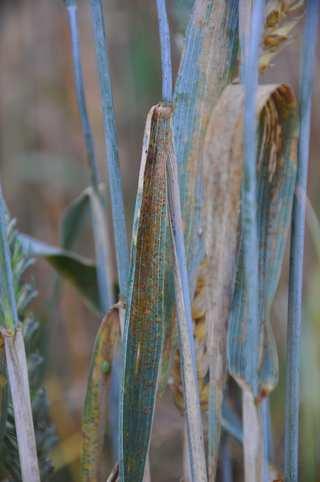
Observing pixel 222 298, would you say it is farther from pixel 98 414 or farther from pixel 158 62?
pixel 158 62

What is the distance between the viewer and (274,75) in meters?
1.56

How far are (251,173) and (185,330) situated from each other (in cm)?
12

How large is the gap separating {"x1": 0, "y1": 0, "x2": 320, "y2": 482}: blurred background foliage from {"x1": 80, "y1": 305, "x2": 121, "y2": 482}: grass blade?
0.47 m

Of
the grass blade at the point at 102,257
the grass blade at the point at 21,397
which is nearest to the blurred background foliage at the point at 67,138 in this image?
the grass blade at the point at 102,257

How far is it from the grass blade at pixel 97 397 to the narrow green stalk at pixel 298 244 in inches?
5.3

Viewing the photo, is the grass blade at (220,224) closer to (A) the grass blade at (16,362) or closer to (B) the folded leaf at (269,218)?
(B) the folded leaf at (269,218)

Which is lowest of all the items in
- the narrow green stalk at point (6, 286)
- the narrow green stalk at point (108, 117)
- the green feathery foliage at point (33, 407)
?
the green feathery foliage at point (33, 407)

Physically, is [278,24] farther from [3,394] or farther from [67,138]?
[67,138]

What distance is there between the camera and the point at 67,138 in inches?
71.3

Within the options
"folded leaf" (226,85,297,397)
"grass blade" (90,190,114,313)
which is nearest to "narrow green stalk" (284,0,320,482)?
"folded leaf" (226,85,297,397)

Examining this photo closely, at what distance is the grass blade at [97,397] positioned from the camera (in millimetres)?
537

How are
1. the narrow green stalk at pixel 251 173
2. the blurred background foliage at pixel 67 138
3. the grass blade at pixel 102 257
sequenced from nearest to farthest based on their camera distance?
the narrow green stalk at pixel 251 173 < the grass blade at pixel 102 257 < the blurred background foliage at pixel 67 138

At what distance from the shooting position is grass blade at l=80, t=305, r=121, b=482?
537 millimetres

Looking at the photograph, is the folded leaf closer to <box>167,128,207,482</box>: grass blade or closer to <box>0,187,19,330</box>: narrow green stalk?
<box>167,128,207,482</box>: grass blade
